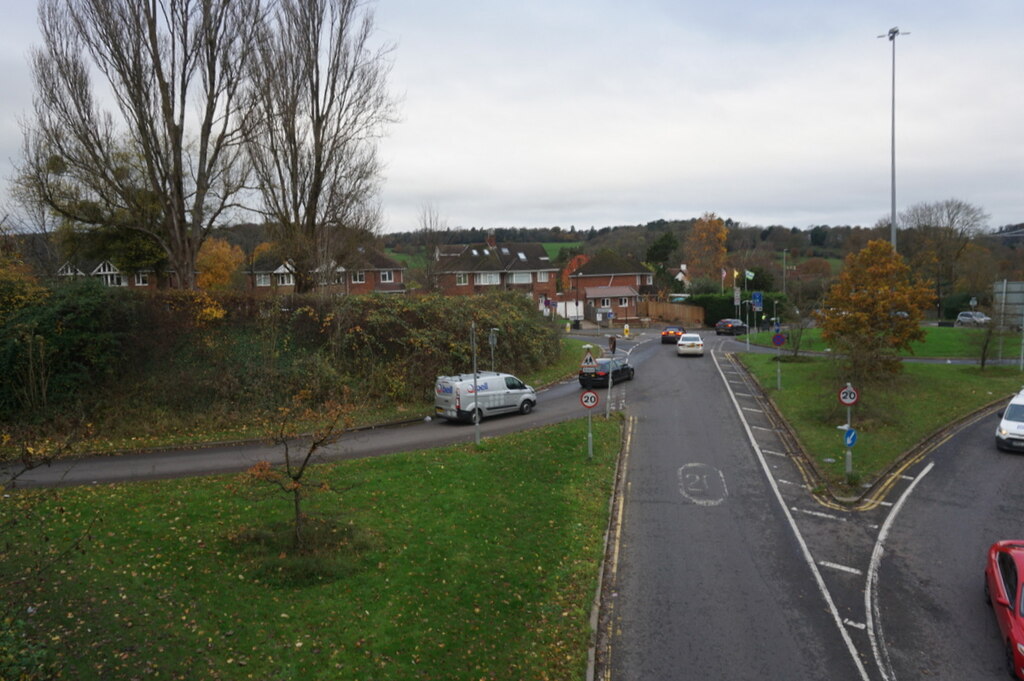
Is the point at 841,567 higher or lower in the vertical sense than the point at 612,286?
lower

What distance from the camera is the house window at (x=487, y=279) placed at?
6900cm

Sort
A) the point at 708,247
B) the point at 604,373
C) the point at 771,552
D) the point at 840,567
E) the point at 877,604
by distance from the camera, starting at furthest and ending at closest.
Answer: the point at 708,247, the point at 604,373, the point at 771,552, the point at 840,567, the point at 877,604

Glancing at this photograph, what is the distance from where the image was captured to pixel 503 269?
69562mm

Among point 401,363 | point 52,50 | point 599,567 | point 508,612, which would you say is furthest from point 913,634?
point 52,50

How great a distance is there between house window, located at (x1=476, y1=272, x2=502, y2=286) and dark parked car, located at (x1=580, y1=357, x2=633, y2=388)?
3754 centimetres

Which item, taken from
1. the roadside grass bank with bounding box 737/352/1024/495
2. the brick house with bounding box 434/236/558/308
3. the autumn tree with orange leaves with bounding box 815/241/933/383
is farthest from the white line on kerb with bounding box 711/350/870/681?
the brick house with bounding box 434/236/558/308

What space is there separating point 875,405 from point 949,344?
2238cm

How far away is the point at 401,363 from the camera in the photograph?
26875 mm

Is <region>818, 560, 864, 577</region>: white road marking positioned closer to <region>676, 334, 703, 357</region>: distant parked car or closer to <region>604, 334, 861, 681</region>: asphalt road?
<region>604, 334, 861, 681</region>: asphalt road

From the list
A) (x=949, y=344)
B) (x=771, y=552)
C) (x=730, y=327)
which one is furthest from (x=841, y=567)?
(x=730, y=327)

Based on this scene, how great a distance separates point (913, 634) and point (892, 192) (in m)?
24.5

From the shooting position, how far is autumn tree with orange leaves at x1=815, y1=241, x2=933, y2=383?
27.8m

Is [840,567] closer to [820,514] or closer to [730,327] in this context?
[820,514]

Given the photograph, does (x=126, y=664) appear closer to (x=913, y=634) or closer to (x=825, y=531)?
(x=913, y=634)
